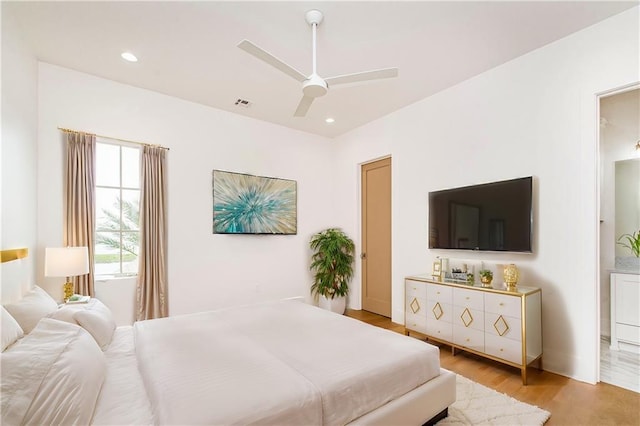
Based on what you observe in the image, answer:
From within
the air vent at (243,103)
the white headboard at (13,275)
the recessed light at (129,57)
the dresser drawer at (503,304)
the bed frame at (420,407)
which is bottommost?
the bed frame at (420,407)

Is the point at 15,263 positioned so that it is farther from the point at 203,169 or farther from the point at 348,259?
the point at 348,259

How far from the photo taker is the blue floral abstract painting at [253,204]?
4.35 m

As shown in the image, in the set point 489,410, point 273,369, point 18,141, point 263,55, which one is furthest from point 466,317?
point 18,141

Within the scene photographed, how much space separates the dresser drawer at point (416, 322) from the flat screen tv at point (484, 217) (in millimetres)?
898

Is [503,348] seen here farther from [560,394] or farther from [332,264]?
[332,264]

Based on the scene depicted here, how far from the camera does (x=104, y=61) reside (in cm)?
315

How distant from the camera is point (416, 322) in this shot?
11.7 ft

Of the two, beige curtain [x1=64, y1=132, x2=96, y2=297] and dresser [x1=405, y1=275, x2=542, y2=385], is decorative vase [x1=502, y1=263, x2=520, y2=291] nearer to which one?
dresser [x1=405, y1=275, x2=542, y2=385]

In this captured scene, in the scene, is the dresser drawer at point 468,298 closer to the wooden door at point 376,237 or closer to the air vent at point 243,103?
the wooden door at point 376,237

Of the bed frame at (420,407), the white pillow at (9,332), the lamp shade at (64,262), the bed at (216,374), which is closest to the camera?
the bed at (216,374)

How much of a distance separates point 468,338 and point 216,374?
2.53m

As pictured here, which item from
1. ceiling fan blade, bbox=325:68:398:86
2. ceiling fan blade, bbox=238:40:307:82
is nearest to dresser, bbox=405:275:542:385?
ceiling fan blade, bbox=325:68:398:86

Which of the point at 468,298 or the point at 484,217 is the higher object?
the point at 484,217

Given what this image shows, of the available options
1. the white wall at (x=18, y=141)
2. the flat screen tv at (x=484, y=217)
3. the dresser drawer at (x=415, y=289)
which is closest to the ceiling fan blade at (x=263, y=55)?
the white wall at (x=18, y=141)
